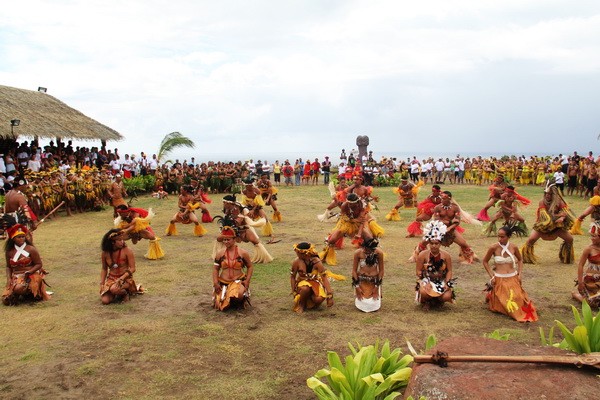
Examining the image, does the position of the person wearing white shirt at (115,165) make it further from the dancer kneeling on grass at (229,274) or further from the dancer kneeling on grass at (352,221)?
the dancer kneeling on grass at (229,274)

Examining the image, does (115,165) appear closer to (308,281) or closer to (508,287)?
(308,281)

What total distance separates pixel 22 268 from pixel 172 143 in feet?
77.7

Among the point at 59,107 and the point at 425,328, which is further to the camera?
the point at 59,107

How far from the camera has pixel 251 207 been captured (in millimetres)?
13133

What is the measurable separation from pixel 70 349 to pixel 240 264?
2467 mm

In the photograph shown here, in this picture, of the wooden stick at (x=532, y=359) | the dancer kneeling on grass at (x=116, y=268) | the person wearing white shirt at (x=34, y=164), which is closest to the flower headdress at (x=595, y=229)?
the wooden stick at (x=532, y=359)

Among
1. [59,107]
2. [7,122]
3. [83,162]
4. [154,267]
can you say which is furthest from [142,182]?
[154,267]

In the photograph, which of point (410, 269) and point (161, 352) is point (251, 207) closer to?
point (410, 269)

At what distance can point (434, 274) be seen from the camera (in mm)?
7523

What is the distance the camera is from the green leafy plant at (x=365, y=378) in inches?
157

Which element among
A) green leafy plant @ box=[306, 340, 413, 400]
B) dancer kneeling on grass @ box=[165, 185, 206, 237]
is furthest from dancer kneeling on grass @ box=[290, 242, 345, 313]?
dancer kneeling on grass @ box=[165, 185, 206, 237]

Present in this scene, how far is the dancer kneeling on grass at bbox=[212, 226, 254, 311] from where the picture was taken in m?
7.40

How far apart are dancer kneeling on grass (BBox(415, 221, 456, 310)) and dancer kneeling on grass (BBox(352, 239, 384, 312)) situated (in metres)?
0.58

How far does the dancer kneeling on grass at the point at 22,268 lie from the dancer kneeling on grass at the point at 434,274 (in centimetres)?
554
